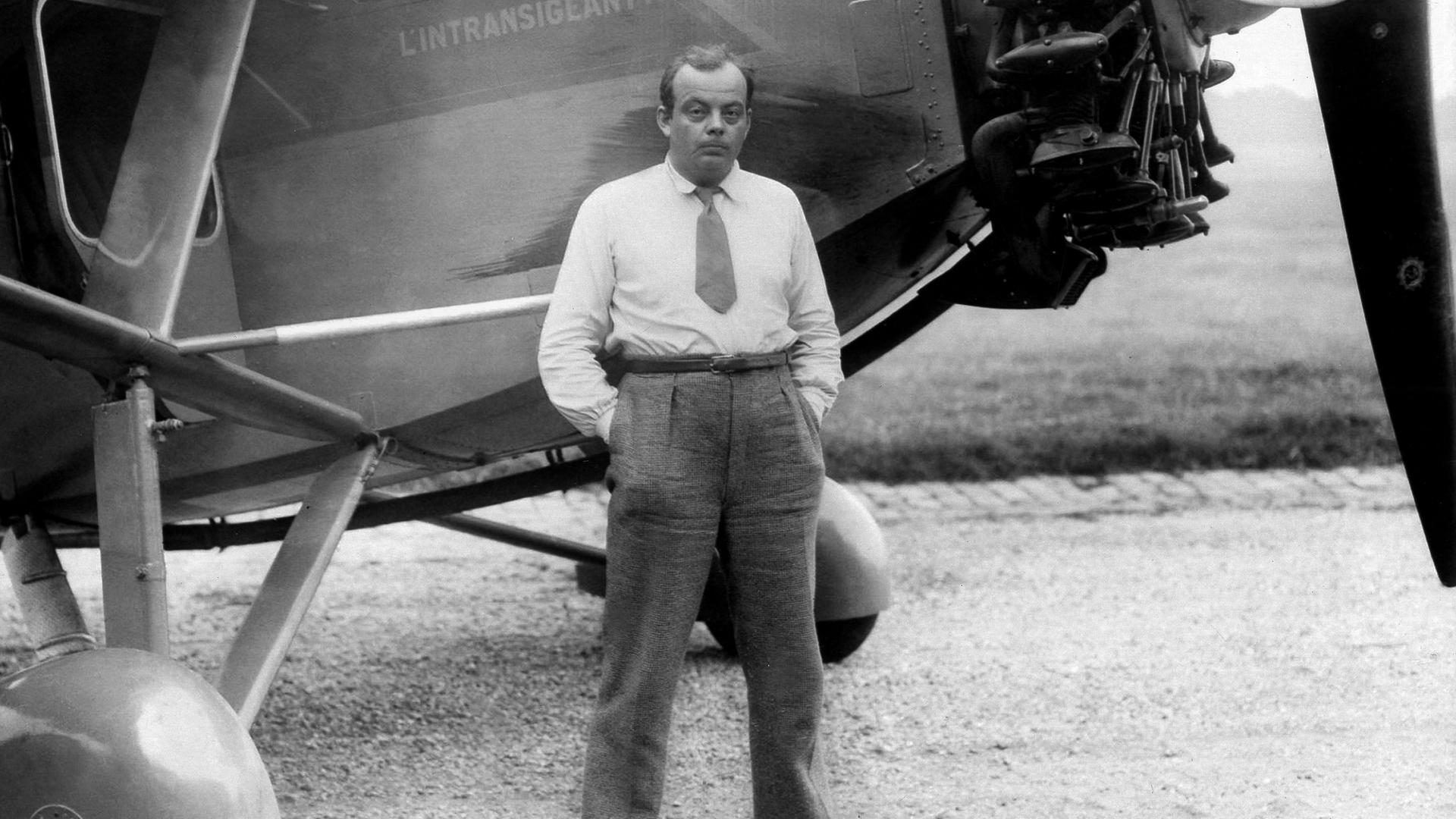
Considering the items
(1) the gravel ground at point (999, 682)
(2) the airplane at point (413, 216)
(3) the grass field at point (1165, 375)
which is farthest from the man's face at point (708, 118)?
(3) the grass field at point (1165, 375)

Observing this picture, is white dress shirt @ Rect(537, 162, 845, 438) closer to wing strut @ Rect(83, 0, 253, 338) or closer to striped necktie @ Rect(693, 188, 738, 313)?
striped necktie @ Rect(693, 188, 738, 313)

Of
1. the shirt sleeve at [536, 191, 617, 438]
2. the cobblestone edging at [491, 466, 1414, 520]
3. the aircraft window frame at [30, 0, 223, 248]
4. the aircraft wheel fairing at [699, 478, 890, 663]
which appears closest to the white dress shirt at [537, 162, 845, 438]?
the shirt sleeve at [536, 191, 617, 438]

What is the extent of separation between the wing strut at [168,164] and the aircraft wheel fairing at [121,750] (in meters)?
0.74

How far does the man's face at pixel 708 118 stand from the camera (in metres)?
2.75

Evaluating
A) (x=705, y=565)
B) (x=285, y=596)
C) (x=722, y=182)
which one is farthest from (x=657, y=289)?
(x=285, y=596)

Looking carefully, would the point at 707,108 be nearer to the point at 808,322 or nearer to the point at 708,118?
the point at 708,118

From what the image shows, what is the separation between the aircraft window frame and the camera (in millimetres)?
3605

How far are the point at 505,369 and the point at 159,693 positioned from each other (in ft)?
3.78

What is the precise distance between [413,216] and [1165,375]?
6493 mm

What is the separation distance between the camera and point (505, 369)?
12.0ft

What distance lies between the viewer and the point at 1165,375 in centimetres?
930

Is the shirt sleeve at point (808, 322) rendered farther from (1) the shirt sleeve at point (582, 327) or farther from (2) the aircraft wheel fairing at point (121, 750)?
(2) the aircraft wheel fairing at point (121, 750)

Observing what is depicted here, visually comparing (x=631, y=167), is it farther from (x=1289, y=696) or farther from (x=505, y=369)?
(x=1289, y=696)

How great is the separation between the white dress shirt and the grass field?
6.08 meters
